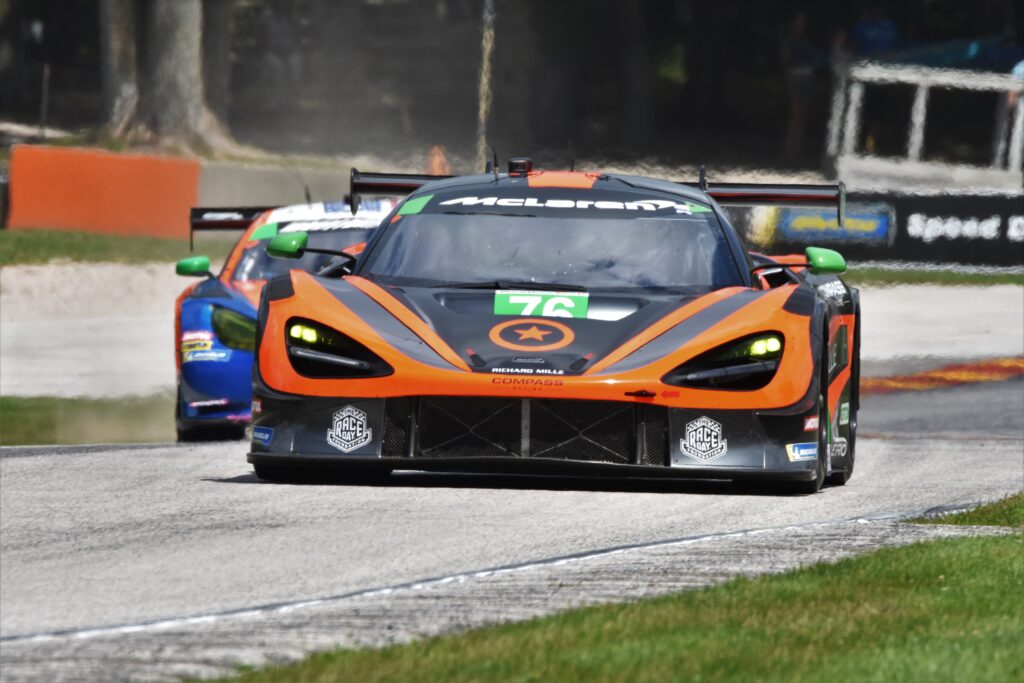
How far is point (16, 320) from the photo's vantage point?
2183cm

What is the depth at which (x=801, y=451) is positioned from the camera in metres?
7.29

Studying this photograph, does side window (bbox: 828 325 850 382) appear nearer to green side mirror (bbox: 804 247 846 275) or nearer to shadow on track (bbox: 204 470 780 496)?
green side mirror (bbox: 804 247 846 275)

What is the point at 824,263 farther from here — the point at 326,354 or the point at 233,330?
the point at 233,330

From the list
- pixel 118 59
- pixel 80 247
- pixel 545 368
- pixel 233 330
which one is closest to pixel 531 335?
pixel 545 368

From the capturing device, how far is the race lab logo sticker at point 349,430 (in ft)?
23.5

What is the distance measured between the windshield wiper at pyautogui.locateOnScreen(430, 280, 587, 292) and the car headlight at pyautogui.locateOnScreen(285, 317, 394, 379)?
65 centimetres

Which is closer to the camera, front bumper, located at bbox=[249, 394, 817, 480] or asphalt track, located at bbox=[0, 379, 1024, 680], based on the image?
asphalt track, located at bbox=[0, 379, 1024, 680]

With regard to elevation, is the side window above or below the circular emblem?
below

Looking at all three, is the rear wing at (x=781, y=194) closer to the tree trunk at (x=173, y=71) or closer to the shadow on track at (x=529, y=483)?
the shadow on track at (x=529, y=483)

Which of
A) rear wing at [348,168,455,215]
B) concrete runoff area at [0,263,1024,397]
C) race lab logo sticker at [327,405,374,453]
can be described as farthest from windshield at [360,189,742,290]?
concrete runoff area at [0,263,1024,397]

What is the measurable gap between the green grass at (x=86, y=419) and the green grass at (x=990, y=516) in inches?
283

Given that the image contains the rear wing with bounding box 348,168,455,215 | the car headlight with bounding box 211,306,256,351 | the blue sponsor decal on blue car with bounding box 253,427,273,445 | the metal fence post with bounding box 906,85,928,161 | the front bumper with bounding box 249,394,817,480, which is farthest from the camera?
the metal fence post with bounding box 906,85,928,161

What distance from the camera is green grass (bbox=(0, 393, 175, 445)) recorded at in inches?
536

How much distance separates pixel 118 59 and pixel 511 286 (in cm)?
2597
